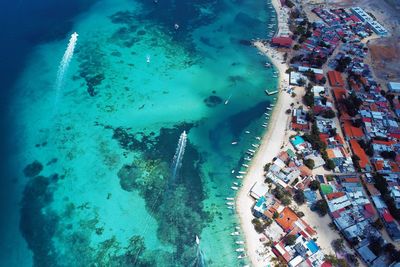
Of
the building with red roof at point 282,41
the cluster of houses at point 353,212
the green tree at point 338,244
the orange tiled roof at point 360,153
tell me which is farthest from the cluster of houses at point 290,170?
the building with red roof at point 282,41

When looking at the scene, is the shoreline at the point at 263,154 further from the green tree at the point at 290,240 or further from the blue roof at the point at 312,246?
the blue roof at the point at 312,246

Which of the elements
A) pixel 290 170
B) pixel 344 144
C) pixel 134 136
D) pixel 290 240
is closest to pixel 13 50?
pixel 134 136

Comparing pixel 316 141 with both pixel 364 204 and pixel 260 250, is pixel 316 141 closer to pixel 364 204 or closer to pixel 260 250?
pixel 364 204

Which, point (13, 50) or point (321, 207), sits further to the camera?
point (13, 50)

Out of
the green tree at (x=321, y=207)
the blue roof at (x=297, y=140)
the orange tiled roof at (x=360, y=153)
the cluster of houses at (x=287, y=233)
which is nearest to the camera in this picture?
the cluster of houses at (x=287, y=233)

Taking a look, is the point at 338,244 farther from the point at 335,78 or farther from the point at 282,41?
the point at 282,41

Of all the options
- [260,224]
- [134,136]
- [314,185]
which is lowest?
[134,136]
